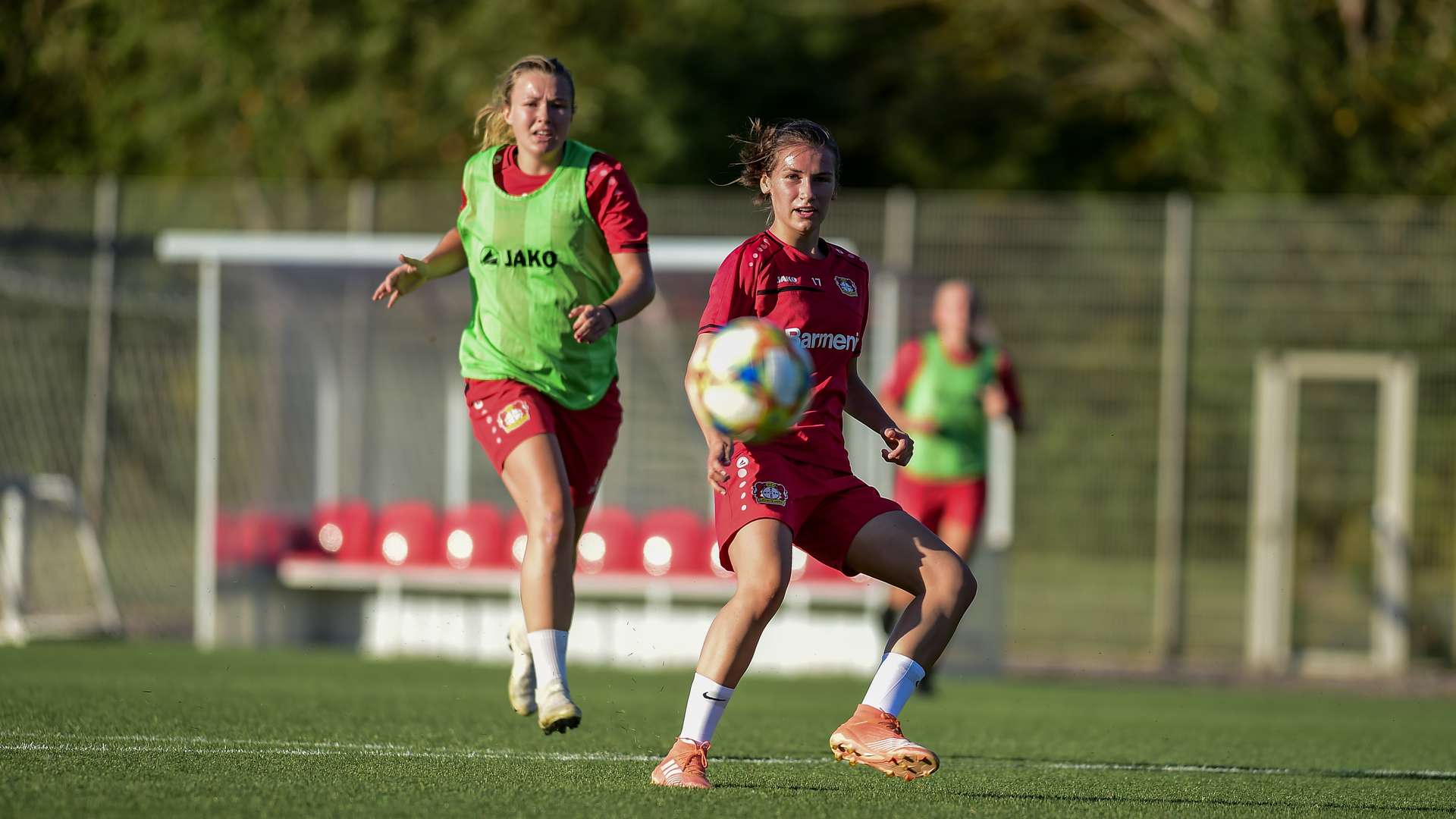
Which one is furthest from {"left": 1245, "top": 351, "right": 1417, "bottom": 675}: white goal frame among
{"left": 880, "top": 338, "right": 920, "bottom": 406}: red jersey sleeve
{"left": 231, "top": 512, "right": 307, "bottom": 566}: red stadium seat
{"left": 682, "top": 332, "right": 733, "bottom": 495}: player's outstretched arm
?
{"left": 682, "top": 332, "right": 733, "bottom": 495}: player's outstretched arm

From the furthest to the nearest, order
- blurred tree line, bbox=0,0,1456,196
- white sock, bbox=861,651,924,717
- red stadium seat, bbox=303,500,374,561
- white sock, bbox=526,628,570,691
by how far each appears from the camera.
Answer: blurred tree line, bbox=0,0,1456,196 < red stadium seat, bbox=303,500,374,561 < white sock, bbox=526,628,570,691 < white sock, bbox=861,651,924,717

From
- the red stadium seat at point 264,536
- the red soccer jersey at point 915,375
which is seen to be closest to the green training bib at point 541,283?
the red soccer jersey at point 915,375

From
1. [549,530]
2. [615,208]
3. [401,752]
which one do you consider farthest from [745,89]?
[401,752]

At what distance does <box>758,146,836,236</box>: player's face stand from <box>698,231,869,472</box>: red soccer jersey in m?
0.09

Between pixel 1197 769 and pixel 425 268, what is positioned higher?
pixel 425 268

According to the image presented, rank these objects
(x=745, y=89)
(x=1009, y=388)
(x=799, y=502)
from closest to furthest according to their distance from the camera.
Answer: (x=799, y=502)
(x=1009, y=388)
(x=745, y=89)

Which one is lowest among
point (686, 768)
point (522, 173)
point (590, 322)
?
point (686, 768)

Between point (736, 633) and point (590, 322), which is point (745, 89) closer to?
point (590, 322)

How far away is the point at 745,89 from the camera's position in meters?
21.8

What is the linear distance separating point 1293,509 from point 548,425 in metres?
9.28

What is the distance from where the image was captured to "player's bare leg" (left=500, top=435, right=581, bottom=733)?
18.8 ft

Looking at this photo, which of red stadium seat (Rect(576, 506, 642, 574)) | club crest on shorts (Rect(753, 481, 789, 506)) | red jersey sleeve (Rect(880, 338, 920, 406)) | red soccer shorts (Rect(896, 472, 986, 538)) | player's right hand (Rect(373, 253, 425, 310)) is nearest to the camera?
club crest on shorts (Rect(753, 481, 789, 506))

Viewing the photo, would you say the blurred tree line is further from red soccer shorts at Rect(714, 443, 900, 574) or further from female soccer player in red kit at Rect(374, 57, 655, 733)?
red soccer shorts at Rect(714, 443, 900, 574)

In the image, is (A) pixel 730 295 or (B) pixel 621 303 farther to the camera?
(B) pixel 621 303
